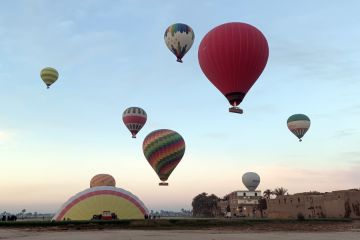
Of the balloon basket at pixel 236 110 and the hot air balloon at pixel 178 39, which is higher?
the hot air balloon at pixel 178 39

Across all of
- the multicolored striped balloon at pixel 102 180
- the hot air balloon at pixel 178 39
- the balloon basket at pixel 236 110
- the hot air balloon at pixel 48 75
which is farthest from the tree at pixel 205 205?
the balloon basket at pixel 236 110

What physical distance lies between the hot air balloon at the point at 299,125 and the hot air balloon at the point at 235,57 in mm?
34066

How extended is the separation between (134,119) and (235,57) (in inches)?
1423

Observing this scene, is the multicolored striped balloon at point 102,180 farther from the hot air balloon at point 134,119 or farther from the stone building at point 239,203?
the stone building at point 239,203

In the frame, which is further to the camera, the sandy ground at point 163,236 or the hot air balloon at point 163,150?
the hot air balloon at point 163,150

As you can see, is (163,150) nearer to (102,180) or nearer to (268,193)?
(102,180)

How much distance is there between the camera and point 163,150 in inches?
2402

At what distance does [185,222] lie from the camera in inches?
1801

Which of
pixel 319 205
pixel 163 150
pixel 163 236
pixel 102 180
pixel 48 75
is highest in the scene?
pixel 48 75

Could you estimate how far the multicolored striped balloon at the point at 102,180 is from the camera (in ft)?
265

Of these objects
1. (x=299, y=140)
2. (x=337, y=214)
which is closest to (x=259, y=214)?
(x=337, y=214)

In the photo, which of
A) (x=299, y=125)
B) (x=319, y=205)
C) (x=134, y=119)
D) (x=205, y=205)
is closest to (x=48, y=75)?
(x=134, y=119)

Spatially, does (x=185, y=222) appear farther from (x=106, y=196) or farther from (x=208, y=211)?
(x=208, y=211)

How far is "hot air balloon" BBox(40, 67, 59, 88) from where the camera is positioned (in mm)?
68625
